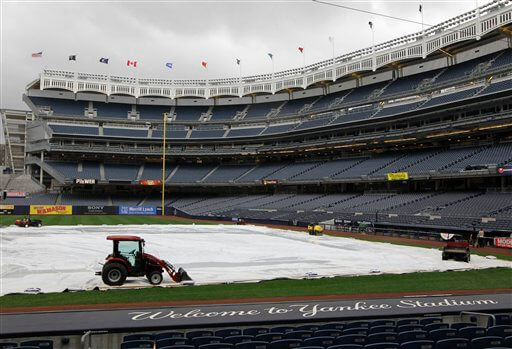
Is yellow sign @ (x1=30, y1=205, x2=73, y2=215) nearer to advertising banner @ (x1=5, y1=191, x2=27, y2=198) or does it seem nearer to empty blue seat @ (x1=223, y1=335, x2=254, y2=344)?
advertising banner @ (x1=5, y1=191, x2=27, y2=198)

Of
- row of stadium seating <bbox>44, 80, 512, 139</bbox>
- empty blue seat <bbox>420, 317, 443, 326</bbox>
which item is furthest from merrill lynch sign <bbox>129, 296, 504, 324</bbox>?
row of stadium seating <bbox>44, 80, 512, 139</bbox>

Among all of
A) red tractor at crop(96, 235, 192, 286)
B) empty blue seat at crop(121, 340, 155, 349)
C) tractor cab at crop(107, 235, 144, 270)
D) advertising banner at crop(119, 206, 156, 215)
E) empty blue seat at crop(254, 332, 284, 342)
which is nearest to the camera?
empty blue seat at crop(121, 340, 155, 349)

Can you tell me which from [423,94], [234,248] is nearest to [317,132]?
[423,94]

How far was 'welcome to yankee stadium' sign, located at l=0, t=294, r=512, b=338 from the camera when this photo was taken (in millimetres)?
10602

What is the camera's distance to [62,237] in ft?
111

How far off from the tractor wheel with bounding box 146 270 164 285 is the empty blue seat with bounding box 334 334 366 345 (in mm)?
11367

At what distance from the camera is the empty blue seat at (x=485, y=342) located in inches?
289

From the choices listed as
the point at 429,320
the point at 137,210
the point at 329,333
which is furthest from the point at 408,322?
the point at 137,210

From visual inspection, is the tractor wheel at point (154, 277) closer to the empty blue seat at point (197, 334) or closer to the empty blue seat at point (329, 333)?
the empty blue seat at point (197, 334)

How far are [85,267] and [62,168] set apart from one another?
64473 mm

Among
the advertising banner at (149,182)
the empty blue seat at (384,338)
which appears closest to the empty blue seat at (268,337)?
the empty blue seat at (384,338)

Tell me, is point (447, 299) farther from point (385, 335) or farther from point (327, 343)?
point (327, 343)

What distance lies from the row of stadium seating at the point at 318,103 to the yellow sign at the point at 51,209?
23265mm

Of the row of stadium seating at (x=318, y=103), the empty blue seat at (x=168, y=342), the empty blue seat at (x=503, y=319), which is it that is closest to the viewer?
the empty blue seat at (x=168, y=342)
